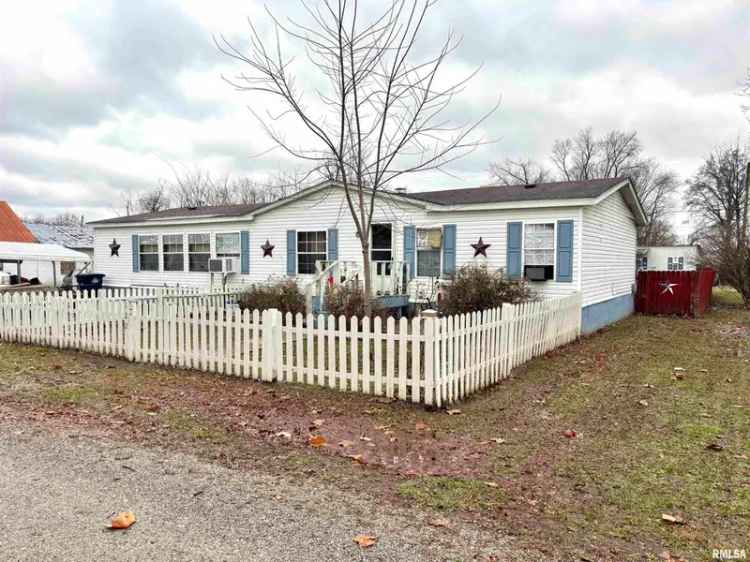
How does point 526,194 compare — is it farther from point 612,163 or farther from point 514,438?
point 612,163

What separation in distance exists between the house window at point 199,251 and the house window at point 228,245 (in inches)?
17.1

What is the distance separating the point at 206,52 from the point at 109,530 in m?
8.13

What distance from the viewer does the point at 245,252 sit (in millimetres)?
16297

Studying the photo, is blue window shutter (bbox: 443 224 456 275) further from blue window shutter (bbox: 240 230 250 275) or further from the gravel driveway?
the gravel driveway

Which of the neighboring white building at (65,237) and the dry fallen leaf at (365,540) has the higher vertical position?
the neighboring white building at (65,237)

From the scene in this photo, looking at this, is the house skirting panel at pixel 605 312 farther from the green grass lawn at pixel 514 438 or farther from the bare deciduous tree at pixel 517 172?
the bare deciduous tree at pixel 517 172

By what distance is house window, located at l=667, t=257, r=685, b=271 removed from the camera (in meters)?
35.0

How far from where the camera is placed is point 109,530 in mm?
2805

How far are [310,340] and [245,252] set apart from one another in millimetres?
10778

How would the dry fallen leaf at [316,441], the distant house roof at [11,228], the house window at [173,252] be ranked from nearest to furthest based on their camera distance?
the dry fallen leaf at [316,441] → the house window at [173,252] → the distant house roof at [11,228]

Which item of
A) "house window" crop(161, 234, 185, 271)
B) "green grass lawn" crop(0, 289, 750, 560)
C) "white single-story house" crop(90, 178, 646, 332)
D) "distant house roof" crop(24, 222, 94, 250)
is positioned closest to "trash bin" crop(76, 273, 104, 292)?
"white single-story house" crop(90, 178, 646, 332)

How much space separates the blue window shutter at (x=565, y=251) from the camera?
A: 38.5 ft

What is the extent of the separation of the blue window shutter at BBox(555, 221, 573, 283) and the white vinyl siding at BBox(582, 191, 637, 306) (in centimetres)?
43

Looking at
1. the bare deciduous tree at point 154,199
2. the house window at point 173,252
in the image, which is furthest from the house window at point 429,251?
the bare deciduous tree at point 154,199
